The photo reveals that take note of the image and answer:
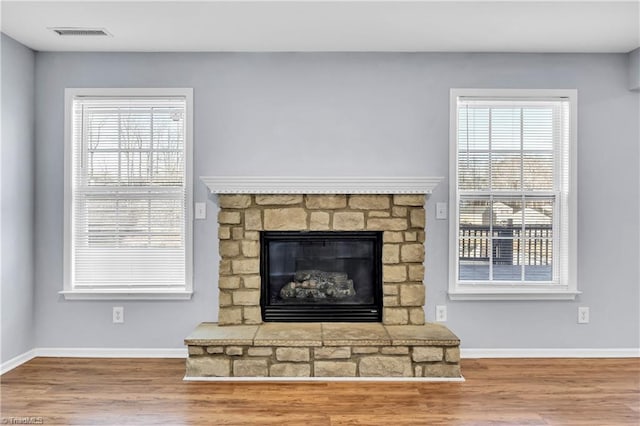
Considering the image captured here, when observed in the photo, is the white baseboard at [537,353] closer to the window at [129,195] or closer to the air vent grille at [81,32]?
the window at [129,195]

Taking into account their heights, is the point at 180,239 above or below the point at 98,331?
above

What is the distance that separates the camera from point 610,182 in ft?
12.0

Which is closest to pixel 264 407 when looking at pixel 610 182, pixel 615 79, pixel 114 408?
pixel 114 408

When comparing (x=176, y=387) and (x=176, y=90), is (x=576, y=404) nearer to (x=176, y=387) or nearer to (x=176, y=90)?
(x=176, y=387)

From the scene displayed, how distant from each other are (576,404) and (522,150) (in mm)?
1870

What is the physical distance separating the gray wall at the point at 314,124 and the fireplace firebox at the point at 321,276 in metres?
0.47

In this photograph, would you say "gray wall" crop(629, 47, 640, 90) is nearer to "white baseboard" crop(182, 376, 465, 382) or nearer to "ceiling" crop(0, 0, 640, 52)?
"ceiling" crop(0, 0, 640, 52)

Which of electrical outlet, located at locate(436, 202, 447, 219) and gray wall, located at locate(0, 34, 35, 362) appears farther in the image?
electrical outlet, located at locate(436, 202, 447, 219)

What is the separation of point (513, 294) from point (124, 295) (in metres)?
3.03

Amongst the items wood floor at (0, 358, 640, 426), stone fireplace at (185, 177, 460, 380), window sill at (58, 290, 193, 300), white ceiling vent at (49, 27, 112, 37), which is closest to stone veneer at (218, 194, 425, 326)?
stone fireplace at (185, 177, 460, 380)

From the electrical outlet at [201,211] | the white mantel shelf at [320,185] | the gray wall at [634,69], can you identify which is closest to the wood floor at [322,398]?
the electrical outlet at [201,211]

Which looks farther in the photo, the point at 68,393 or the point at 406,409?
the point at 68,393

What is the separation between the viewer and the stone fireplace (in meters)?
3.48

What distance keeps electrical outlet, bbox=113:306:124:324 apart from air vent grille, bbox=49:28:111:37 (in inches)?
79.8
